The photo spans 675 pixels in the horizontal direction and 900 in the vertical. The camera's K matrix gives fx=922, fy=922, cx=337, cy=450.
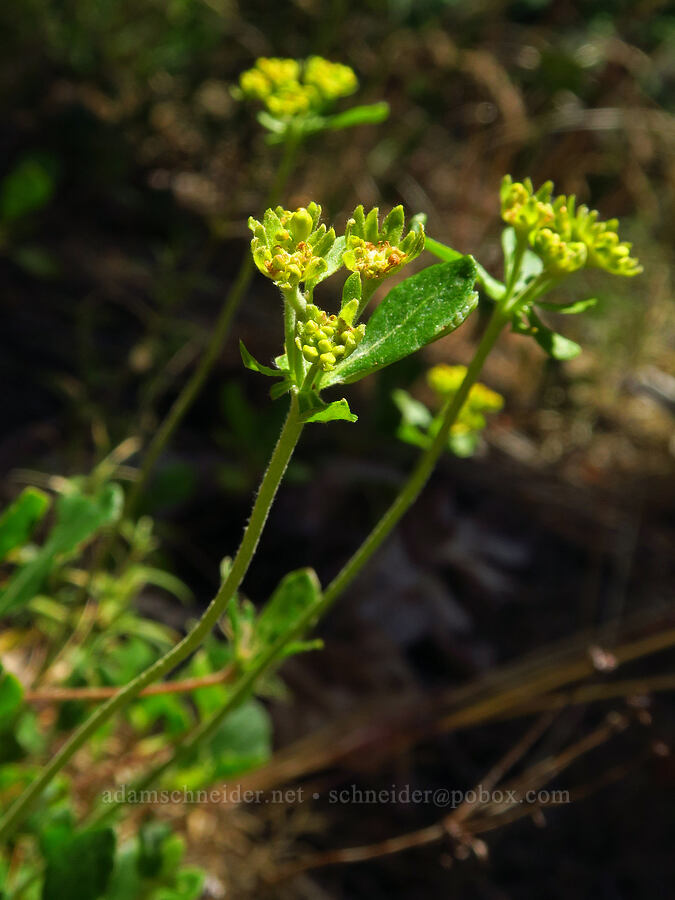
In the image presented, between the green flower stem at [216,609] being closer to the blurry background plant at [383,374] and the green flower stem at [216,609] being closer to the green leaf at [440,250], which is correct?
the green leaf at [440,250]

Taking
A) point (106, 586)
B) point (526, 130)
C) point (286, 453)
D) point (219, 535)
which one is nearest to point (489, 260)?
point (526, 130)

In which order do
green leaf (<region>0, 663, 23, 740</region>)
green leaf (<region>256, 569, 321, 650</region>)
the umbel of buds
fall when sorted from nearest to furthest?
the umbel of buds < green leaf (<region>0, 663, 23, 740</region>) < green leaf (<region>256, 569, 321, 650</region>)

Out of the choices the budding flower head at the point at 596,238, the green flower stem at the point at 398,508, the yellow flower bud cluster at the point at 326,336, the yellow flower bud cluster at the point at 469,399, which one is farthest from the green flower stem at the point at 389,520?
the yellow flower bud cluster at the point at 469,399

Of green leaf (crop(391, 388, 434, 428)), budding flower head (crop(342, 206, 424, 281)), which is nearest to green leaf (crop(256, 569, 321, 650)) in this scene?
green leaf (crop(391, 388, 434, 428))

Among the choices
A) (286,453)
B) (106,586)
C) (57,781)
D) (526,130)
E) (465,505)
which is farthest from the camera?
(526,130)

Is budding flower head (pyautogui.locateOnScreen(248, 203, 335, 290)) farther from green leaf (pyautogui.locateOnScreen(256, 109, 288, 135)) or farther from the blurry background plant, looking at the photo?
the blurry background plant

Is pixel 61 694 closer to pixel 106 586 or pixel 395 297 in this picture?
pixel 106 586

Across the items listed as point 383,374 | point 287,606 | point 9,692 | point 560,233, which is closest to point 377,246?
point 560,233
